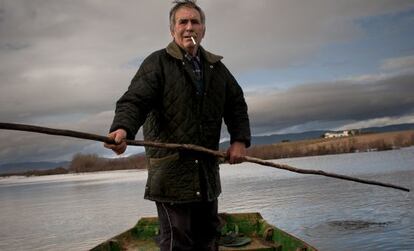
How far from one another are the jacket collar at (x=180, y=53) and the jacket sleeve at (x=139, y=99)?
0.19 m

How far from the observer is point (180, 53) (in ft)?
14.5

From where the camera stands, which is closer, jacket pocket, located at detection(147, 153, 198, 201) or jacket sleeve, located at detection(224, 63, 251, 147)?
jacket pocket, located at detection(147, 153, 198, 201)

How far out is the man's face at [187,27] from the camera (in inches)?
173

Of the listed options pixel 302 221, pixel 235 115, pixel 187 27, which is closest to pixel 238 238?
pixel 235 115

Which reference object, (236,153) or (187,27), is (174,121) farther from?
(187,27)

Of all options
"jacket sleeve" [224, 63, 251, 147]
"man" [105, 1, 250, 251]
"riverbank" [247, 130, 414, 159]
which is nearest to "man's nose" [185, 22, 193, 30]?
"man" [105, 1, 250, 251]

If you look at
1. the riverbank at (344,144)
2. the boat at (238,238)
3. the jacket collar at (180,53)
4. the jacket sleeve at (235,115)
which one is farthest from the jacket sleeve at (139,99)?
the riverbank at (344,144)

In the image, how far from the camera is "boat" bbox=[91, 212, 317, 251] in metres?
8.33

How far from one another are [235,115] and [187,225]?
127cm

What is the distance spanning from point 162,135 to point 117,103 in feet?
1.72

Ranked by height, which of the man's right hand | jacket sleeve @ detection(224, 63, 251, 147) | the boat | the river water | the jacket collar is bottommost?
the river water

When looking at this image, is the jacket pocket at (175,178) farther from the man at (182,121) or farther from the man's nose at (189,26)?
the man's nose at (189,26)

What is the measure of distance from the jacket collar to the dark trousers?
4.69 feet

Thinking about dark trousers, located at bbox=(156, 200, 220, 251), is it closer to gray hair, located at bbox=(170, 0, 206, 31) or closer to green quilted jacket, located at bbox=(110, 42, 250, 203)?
green quilted jacket, located at bbox=(110, 42, 250, 203)
